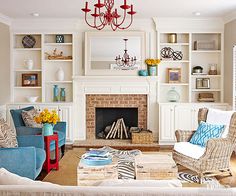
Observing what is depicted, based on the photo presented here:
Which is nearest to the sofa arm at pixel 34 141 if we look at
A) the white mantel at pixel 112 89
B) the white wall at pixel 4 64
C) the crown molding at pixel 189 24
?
the white wall at pixel 4 64

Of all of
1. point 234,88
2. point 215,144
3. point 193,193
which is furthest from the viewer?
point 234,88

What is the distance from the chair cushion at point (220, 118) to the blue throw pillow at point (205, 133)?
4.0 inches

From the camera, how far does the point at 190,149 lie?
4.91m

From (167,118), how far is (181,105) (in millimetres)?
376

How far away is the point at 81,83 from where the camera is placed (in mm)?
7441

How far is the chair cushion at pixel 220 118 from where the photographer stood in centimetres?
502

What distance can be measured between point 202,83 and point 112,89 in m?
1.88

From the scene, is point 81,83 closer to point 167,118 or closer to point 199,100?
point 167,118

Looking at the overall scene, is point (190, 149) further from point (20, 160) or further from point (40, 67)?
point (40, 67)

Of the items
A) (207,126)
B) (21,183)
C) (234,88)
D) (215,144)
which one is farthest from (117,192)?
(234,88)

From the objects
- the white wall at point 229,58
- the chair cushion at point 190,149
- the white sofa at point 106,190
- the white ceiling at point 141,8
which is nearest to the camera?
the white sofa at point 106,190

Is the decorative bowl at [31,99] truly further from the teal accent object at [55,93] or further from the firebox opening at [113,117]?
the firebox opening at [113,117]

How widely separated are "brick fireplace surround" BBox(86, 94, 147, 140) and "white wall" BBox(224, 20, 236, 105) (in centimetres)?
165

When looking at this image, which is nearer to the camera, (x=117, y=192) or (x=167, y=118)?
(x=117, y=192)
